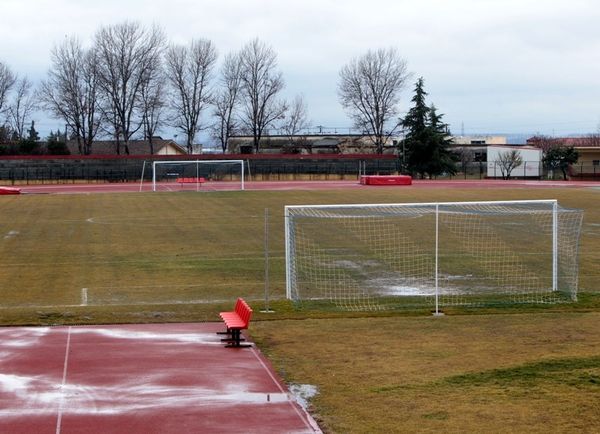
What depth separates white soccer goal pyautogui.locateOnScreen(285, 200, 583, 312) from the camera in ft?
63.5

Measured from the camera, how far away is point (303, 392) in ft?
36.0

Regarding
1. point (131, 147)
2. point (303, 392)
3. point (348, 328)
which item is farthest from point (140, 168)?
point (303, 392)

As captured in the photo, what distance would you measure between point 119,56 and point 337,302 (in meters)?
88.1

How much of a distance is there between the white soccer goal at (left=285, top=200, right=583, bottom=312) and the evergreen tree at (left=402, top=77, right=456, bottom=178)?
5336 centimetres

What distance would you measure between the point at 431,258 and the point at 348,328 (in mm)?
10632

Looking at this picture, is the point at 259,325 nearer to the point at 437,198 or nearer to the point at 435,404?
the point at 435,404

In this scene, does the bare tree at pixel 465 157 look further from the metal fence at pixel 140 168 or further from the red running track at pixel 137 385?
the red running track at pixel 137 385

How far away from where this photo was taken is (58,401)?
10547 millimetres

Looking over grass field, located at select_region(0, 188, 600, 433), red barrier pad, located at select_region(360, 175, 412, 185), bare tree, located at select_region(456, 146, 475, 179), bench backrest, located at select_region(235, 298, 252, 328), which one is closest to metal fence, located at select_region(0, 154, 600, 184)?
bare tree, located at select_region(456, 146, 475, 179)

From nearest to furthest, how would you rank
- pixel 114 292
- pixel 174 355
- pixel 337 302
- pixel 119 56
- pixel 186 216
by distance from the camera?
pixel 174 355, pixel 337 302, pixel 114 292, pixel 186 216, pixel 119 56

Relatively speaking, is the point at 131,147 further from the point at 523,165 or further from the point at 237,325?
the point at 237,325

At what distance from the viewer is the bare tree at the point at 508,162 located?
92.8m

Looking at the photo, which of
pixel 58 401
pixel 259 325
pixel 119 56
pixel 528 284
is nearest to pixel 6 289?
pixel 259 325

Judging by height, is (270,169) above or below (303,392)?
above
